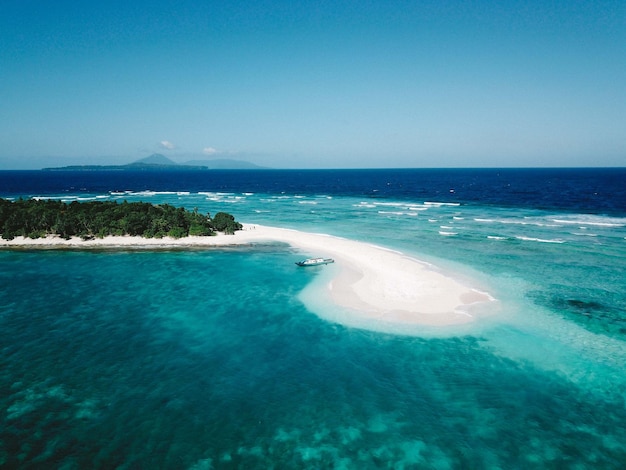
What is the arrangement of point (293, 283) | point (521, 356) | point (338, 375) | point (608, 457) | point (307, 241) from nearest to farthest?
point (608, 457) < point (338, 375) < point (521, 356) < point (293, 283) < point (307, 241)

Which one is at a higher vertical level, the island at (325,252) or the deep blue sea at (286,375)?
the island at (325,252)

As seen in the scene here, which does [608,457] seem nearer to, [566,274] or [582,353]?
[582,353]

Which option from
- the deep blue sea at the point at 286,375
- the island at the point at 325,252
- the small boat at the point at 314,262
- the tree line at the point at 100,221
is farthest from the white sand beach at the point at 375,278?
the deep blue sea at the point at 286,375

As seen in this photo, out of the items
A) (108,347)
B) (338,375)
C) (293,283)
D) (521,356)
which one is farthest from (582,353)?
(108,347)

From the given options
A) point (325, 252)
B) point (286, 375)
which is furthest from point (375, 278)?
point (286, 375)

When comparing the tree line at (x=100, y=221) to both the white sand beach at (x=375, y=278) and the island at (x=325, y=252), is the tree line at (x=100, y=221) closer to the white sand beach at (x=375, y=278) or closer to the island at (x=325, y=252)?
the island at (x=325, y=252)

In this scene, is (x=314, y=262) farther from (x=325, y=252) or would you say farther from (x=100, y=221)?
(x=100, y=221)
